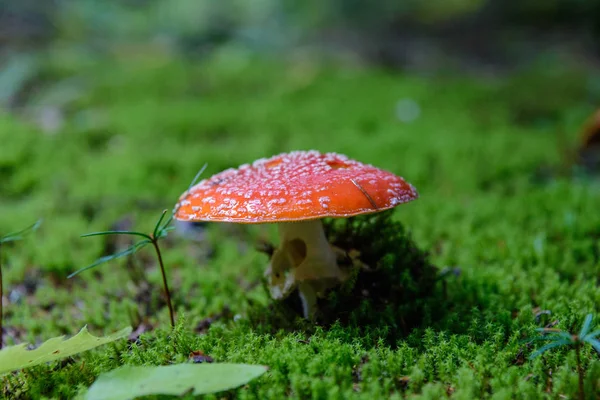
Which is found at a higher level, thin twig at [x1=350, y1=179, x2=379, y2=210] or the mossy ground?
thin twig at [x1=350, y1=179, x2=379, y2=210]

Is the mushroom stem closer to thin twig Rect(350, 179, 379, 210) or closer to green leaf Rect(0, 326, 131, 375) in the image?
thin twig Rect(350, 179, 379, 210)

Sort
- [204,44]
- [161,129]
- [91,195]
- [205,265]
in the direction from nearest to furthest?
[205,265]
[91,195]
[161,129]
[204,44]

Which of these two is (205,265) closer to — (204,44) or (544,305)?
(544,305)

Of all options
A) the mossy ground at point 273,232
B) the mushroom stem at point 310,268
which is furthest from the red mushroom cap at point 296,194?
the mossy ground at point 273,232

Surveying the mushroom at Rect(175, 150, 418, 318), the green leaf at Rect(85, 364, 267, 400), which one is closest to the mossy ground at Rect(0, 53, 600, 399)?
the green leaf at Rect(85, 364, 267, 400)

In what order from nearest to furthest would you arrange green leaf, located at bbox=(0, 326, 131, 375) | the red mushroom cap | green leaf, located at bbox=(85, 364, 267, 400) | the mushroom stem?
green leaf, located at bbox=(85, 364, 267, 400) → green leaf, located at bbox=(0, 326, 131, 375) → the red mushroom cap → the mushroom stem

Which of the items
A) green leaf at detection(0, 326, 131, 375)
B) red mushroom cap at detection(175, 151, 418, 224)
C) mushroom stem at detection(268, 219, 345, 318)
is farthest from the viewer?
mushroom stem at detection(268, 219, 345, 318)

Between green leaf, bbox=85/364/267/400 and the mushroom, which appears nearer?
green leaf, bbox=85/364/267/400

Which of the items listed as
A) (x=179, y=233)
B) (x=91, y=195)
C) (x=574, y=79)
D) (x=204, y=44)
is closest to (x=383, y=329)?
(x=179, y=233)
